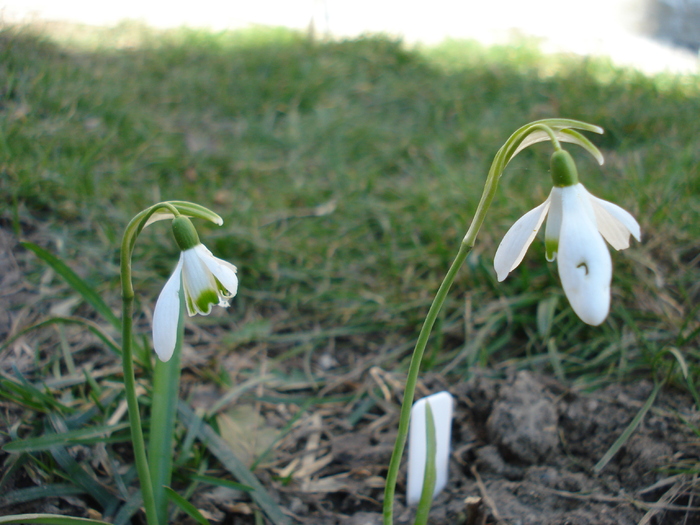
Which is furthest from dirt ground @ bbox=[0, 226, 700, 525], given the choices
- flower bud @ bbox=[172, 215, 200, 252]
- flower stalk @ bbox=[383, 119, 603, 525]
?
Result: flower bud @ bbox=[172, 215, 200, 252]

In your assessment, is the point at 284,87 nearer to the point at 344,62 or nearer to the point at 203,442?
the point at 344,62

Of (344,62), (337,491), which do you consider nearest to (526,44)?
(344,62)

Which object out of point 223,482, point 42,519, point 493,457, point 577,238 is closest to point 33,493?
point 42,519

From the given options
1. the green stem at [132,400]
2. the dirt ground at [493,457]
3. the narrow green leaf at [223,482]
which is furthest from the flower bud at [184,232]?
the dirt ground at [493,457]

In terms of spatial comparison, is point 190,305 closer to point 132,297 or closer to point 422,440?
point 132,297

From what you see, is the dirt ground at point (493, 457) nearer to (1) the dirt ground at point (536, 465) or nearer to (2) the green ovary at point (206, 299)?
(1) the dirt ground at point (536, 465)

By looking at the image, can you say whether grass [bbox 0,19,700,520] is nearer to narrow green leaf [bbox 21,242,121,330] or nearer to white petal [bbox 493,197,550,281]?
narrow green leaf [bbox 21,242,121,330]
